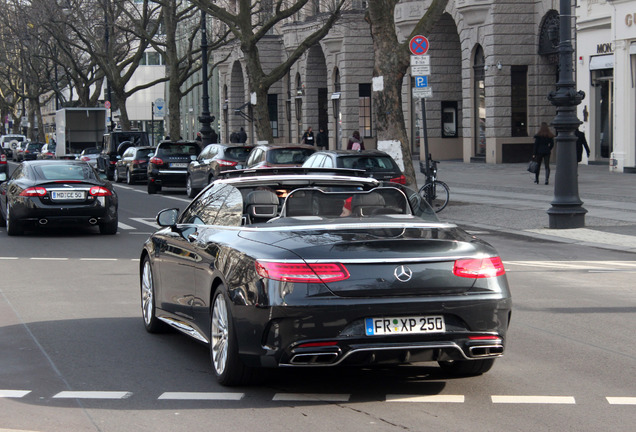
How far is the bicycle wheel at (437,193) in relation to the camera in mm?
23719

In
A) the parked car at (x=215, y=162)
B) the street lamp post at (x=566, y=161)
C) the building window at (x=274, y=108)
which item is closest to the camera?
the street lamp post at (x=566, y=161)

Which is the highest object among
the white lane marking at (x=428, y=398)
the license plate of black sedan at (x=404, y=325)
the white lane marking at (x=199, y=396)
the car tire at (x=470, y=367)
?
the license plate of black sedan at (x=404, y=325)

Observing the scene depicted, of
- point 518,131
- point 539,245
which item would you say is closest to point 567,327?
point 539,245

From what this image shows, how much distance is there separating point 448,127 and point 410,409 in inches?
1649

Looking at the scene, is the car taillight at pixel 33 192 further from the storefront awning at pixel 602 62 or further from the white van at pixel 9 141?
the white van at pixel 9 141

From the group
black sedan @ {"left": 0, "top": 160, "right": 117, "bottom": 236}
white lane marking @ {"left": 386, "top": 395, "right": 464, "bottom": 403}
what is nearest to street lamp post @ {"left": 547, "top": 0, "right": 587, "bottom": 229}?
black sedan @ {"left": 0, "top": 160, "right": 117, "bottom": 236}

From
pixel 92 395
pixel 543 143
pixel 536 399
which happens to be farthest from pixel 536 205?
pixel 92 395

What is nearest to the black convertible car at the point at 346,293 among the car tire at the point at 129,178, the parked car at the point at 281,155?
the parked car at the point at 281,155

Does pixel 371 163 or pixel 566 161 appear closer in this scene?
pixel 566 161

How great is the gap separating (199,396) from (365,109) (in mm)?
47512

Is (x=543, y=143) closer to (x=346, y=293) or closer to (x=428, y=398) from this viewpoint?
(x=428, y=398)

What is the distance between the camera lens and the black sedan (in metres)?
18.3

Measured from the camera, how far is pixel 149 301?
29.7ft

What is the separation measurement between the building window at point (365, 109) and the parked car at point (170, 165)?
67.9ft
